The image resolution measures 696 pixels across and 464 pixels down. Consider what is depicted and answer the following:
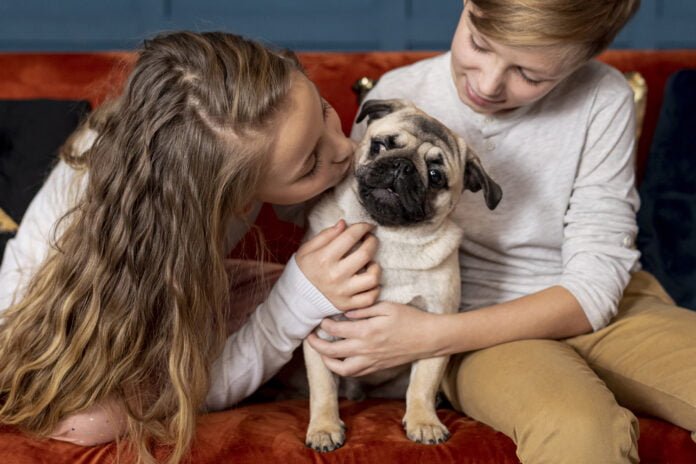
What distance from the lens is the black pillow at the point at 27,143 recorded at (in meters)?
1.81

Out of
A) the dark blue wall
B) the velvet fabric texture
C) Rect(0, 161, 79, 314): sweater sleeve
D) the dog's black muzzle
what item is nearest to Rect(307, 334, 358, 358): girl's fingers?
the velvet fabric texture

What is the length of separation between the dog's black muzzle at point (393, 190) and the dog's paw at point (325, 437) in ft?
1.14

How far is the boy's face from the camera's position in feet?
4.50

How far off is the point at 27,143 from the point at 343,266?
2.86 feet

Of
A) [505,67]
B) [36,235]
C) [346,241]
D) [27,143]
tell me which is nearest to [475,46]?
[505,67]

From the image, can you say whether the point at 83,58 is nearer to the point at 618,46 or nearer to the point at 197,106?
the point at 197,106

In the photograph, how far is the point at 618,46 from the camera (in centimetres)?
288

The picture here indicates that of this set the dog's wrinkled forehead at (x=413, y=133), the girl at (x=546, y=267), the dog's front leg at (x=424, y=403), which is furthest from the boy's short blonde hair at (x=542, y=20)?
the dog's front leg at (x=424, y=403)

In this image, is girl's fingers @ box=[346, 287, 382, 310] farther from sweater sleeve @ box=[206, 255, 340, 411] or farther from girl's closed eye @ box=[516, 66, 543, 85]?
girl's closed eye @ box=[516, 66, 543, 85]

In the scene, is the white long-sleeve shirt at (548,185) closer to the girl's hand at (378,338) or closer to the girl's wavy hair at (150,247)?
the girl's hand at (378,338)

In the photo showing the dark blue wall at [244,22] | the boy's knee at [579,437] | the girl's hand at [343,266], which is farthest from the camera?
the dark blue wall at [244,22]

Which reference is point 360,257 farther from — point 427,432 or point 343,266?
point 427,432

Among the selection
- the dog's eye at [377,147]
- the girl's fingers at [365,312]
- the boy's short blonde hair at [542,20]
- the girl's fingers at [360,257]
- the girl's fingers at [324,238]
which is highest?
the boy's short blonde hair at [542,20]

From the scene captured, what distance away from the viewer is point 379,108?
1.49 m
